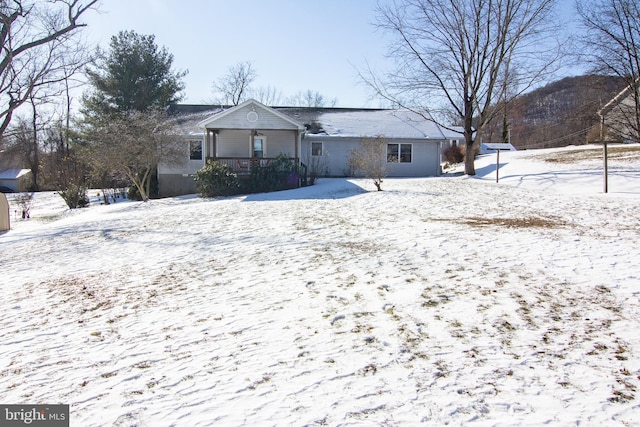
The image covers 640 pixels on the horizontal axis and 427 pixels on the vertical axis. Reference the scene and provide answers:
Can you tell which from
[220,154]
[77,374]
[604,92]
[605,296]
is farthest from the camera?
[604,92]

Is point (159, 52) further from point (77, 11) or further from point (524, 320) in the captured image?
point (524, 320)

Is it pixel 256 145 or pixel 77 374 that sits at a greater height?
pixel 256 145

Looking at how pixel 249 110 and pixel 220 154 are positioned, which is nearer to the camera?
pixel 249 110

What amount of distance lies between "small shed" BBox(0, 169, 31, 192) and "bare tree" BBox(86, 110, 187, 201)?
3376cm

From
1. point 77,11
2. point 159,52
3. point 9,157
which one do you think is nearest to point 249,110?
point 77,11

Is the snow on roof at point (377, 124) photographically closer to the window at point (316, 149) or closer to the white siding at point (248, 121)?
the window at point (316, 149)

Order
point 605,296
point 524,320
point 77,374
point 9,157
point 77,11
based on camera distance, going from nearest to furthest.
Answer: point 77,374 → point 524,320 → point 605,296 → point 77,11 → point 9,157

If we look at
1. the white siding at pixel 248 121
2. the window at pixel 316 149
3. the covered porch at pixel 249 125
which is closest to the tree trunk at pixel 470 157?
the window at pixel 316 149

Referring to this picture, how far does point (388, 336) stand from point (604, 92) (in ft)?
103

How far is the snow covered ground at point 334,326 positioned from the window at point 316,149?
661 inches

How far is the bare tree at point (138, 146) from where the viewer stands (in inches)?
759

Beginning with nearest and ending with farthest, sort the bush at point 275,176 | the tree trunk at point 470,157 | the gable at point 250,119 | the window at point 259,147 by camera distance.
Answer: the bush at point 275,176
the gable at point 250,119
the window at point 259,147
the tree trunk at point 470,157

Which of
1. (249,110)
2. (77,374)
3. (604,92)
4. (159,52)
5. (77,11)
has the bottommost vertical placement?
(77,374)

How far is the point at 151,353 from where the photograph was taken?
3.75 metres
